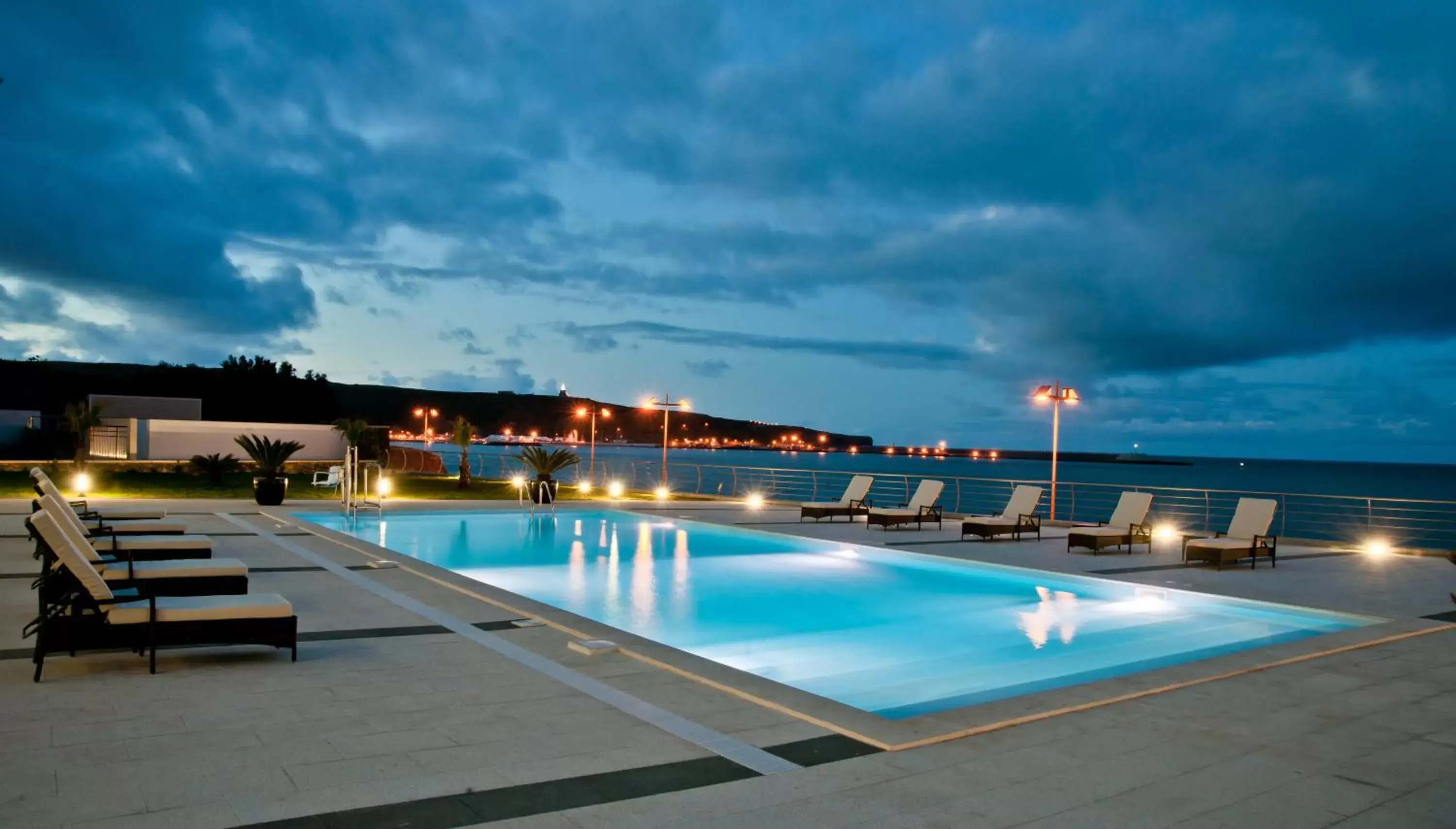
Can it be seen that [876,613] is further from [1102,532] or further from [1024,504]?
[1024,504]

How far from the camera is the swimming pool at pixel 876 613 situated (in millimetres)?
6801

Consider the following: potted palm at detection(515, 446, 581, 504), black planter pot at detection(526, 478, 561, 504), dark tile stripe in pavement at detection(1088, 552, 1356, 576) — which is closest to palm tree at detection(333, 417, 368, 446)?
potted palm at detection(515, 446, 581, 504)

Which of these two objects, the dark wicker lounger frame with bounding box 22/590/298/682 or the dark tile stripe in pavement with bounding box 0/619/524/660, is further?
the dark tile stripe in pavement with bounding box 0/619/524/660

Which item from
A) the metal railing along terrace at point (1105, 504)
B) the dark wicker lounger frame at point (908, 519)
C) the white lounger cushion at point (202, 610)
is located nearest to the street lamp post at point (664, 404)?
the dark wicker lounger frame at point (908, 519)

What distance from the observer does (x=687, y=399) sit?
22.0m

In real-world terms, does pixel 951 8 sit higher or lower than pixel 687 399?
higher

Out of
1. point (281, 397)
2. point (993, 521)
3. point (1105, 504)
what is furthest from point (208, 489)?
point (1105, 504)

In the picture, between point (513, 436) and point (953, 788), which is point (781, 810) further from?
point (513, 436)

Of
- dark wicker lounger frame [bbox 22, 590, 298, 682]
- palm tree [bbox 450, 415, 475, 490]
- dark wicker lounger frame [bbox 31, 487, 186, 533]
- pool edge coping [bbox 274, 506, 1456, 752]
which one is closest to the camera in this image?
pool edge coping [bbox 274, 506, 1456, 752]

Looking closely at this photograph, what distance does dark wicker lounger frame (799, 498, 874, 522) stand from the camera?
15312mm

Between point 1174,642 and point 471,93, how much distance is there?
14.2 meters

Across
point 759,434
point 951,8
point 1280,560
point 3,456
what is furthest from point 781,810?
point 759,434

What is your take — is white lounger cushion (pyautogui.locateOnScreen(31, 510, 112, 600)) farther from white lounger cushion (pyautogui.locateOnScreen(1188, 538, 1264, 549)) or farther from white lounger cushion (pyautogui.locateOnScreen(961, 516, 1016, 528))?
white lounger cushion (pyautogui.locateOnScreen(961, 516, 1016, 528))

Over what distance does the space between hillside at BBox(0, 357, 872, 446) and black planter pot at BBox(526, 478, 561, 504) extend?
8.21 m
